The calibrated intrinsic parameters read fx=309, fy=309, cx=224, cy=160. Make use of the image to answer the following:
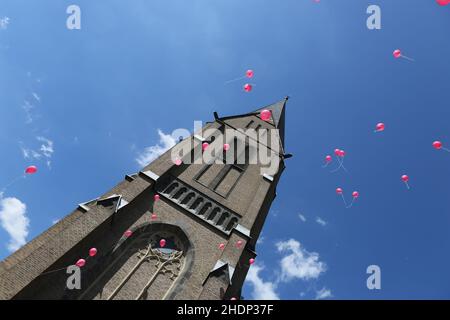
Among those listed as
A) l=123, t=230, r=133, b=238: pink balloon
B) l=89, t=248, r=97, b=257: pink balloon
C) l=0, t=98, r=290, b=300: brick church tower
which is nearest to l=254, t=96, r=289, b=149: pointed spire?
l=0, t=98, r=290, b=300: brick church tower

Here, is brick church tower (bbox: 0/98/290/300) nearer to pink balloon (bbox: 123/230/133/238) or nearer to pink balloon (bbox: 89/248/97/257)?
pink balloon (bbox: 123/230/133/238)

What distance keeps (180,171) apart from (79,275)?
7.50m

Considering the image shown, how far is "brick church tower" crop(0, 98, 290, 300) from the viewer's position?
10.9 meters

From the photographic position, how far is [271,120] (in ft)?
92.3

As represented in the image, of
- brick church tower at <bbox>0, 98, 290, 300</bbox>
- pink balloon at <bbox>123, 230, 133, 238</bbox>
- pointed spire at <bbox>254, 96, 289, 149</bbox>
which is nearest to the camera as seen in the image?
brick church tower at <bbox>0, 98, 290, 300</bbox>

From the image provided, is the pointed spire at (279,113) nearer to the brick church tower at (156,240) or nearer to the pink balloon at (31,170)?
the brick church tower at (156,240)

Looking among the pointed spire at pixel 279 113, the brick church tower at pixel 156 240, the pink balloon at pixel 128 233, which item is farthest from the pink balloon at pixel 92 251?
the pointed spire at pixel 279 113

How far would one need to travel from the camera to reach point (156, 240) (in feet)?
45.8

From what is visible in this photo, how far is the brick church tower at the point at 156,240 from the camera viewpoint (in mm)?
10852

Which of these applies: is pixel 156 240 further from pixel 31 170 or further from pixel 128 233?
pixel 31 170

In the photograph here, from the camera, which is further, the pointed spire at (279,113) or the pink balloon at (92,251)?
the pointed spire at (279,113)

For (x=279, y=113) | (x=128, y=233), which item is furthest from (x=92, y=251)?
(x=279, y=113)

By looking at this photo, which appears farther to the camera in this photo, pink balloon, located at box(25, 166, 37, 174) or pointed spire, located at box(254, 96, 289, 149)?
pointed spire, located at box(254, 96, 289, 149)
